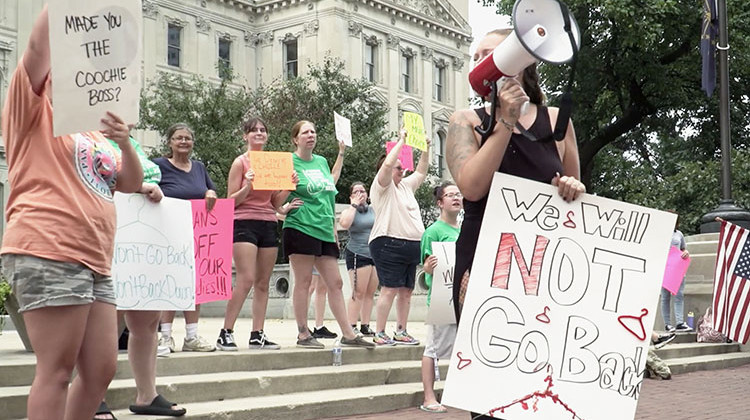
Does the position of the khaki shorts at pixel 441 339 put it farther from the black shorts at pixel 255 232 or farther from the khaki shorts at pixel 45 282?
the khaki shorts at pixel 45 282

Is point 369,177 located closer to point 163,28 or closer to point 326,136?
point 326,136

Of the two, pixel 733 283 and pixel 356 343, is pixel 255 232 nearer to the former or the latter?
pixel 356 343

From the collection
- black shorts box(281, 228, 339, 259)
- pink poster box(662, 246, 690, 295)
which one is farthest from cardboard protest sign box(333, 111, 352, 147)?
pink poster box(662, 246, 690, 295)

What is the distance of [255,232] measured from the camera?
816 cm

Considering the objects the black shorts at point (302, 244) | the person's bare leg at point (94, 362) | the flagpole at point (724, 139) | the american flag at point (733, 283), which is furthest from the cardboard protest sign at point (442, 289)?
the flagpole at point (724, 139)

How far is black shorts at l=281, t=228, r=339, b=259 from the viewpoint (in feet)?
27.2

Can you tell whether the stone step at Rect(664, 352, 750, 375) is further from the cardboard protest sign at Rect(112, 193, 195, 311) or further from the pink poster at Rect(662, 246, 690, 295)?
the cardboard protest sign at Rect(112, 193, 195, 311)

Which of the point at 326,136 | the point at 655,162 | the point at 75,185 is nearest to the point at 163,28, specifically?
the point at 326,136

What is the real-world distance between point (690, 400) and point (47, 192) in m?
7.20

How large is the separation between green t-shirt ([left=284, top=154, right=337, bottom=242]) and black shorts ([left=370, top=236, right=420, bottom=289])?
0.78 m

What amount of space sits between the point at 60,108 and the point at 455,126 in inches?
57.9

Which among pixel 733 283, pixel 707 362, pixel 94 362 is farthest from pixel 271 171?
pixel 707 362

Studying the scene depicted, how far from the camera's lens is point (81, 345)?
3.70 meters

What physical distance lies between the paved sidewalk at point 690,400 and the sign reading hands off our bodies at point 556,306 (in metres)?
4.29
